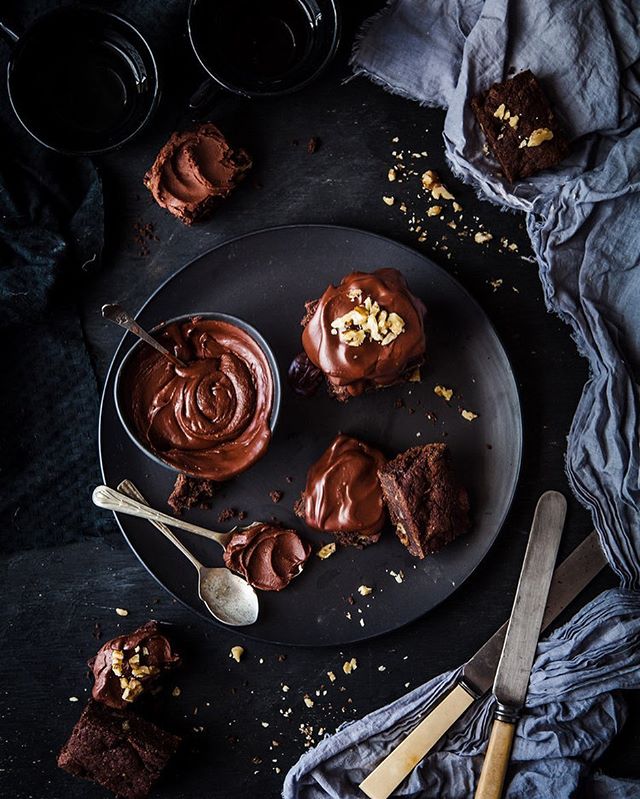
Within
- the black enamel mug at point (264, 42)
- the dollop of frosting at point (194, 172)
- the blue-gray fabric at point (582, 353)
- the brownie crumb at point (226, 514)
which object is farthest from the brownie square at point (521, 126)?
the brownie crumb at point (226, 514)

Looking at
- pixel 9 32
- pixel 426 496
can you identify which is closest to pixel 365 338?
pixel 426 496

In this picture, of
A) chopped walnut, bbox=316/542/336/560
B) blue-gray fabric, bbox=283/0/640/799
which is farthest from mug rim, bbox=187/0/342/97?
chopped walnut, bbox=316/542/336/560

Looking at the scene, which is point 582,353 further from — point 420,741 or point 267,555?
point 420,741

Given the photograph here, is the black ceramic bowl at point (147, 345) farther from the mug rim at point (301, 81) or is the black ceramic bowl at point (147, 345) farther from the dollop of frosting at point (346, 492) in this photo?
the mug rim at point (301, 81)

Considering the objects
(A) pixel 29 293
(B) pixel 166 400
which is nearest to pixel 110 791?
(B) pixel 166 400

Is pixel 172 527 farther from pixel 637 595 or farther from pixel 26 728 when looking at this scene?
pixel 637 595

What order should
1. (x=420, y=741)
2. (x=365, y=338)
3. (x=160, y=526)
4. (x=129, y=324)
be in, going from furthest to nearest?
(x=160, y=526), (x=420, y=741), (x=129, y=324), (x=365, y=338)

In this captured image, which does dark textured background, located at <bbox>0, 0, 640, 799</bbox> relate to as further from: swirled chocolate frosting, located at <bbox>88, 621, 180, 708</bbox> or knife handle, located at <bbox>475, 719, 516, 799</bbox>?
knife handle, located at <bbox>475, 719, 516, 799</bbox>
